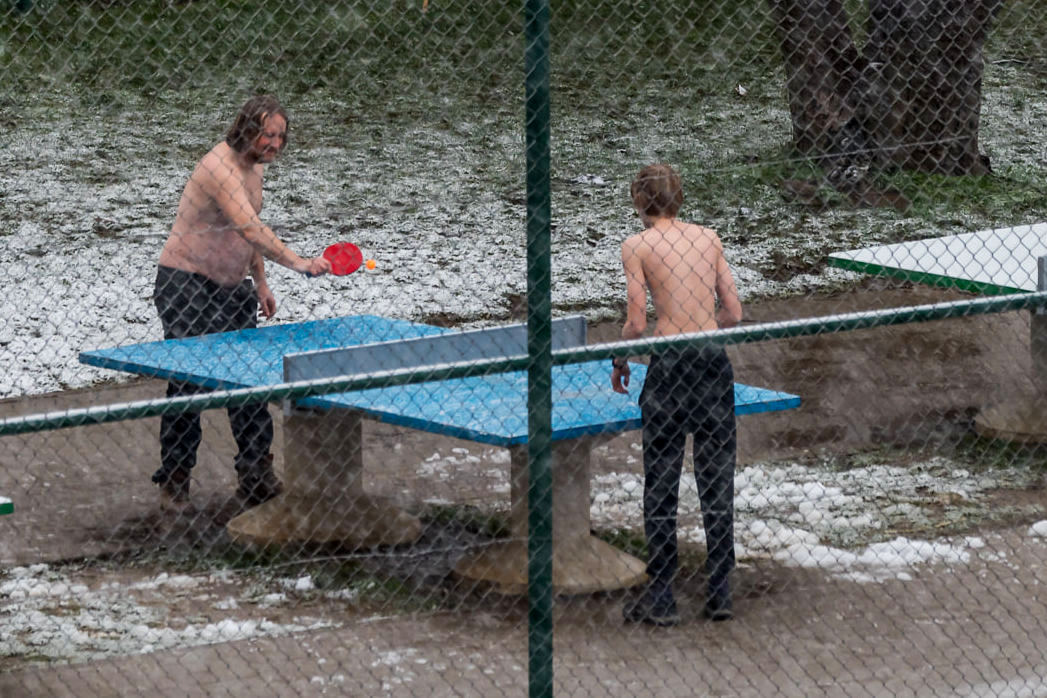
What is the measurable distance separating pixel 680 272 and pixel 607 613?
3.63 feet

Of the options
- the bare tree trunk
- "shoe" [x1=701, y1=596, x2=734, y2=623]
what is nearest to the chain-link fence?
"shoe" [x1=701, y1=596, x2=734, y2=623]

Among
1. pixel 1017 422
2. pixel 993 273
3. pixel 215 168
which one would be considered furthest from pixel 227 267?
pixel 1017 422

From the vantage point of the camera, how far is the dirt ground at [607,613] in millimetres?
4953

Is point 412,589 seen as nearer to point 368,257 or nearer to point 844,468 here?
point 844,468

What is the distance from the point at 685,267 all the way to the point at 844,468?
1.99 metres

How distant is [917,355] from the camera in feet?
28.2

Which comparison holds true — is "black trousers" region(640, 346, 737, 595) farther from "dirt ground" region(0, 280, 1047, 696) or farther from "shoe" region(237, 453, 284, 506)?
"shoe" region(237, 453, 284, 506)

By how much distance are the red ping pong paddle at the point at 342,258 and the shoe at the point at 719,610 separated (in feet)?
5.58

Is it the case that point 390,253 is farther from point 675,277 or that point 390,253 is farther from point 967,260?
point 675,277

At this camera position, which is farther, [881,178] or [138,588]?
[881,178]

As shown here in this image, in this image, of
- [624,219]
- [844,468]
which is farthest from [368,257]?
[844,468]

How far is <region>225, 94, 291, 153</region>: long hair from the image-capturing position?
5.94m

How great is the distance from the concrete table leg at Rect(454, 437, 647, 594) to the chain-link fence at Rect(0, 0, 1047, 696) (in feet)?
0.04

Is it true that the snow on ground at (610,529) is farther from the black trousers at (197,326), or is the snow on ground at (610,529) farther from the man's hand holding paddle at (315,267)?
the man's hand holding paddle at (315,267)
